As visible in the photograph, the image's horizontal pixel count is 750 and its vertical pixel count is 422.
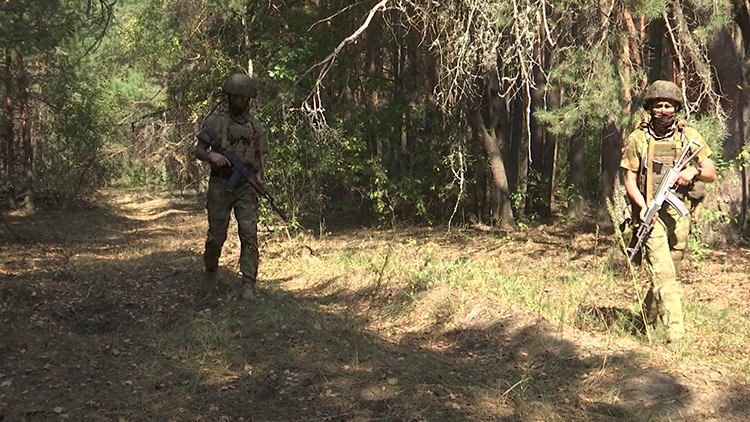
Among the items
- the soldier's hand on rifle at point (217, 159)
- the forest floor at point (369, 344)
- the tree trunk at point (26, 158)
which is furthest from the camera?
the tree trunk at point (26, 158)

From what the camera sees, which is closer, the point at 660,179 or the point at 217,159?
the point at 660,179

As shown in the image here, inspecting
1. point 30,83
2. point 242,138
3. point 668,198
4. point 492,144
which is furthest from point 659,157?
point 30,83

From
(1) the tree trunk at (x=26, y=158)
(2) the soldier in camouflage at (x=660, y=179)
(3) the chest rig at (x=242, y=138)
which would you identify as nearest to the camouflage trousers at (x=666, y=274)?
(2) the soldier in camouflage at (x=660, y=179)

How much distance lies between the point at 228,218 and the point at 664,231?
380cm

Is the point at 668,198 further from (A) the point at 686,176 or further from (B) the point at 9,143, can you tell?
(B) the point at 9,143

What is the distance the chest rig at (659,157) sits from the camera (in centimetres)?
534

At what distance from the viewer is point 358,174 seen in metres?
13.0

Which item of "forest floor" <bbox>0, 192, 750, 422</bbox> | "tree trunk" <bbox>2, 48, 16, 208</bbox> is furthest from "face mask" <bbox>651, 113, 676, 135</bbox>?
"tree trunk" <bbox>2, 48, 16, 208</bbox>

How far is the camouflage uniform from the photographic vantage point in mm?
5250

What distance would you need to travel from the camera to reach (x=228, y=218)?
20.7 ft

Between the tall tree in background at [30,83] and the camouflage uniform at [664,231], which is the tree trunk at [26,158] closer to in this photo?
the tall tree in background at [30,83]

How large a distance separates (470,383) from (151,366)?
2190 millimetres

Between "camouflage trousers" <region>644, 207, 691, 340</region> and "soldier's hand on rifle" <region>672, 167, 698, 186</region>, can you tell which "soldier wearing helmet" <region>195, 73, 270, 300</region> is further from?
"soldier's hand on rifle" <region>672, 167, 698, 186</region>

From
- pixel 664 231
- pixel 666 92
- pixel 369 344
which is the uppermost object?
pixel 666 92
